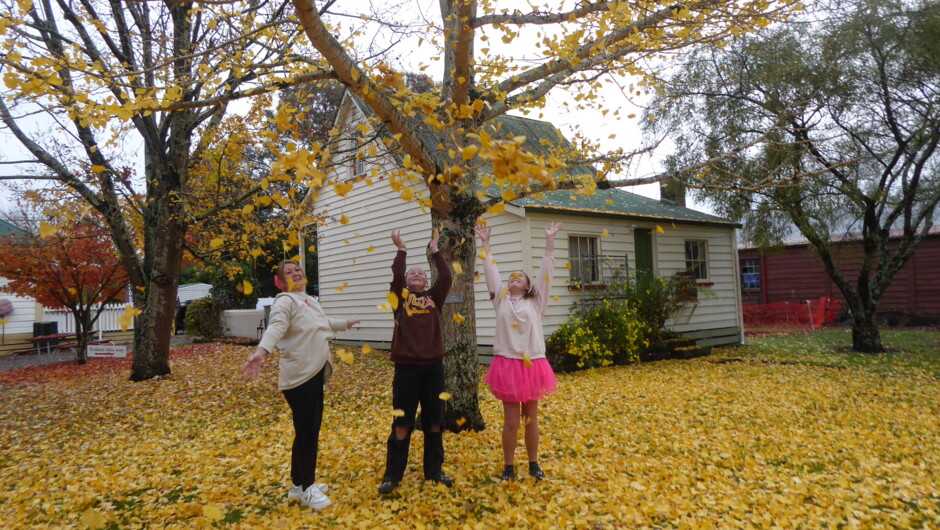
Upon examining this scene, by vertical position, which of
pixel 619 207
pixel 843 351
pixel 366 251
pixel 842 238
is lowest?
pixel 843 351

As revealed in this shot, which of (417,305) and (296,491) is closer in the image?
(296,491)

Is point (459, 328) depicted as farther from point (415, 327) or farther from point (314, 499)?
point (314, 499)

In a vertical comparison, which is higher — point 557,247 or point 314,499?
point 557,247

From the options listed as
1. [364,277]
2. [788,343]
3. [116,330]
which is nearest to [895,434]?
[788,343]

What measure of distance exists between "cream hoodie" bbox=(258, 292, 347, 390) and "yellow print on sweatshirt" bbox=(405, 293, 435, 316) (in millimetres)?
602

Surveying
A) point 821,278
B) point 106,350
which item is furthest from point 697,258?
point 106,350

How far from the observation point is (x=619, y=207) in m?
11.8

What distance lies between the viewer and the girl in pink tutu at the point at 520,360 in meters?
3.85

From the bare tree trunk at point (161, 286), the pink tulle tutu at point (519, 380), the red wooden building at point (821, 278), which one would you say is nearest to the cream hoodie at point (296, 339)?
the pink tulle tutu at point (519, 380)


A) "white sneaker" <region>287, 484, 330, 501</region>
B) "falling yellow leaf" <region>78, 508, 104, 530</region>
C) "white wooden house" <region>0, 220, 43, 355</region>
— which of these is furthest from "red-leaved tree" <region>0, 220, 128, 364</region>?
"white sneaker" <region>287, 484, 330, 501</region>

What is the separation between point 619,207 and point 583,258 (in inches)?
72.4

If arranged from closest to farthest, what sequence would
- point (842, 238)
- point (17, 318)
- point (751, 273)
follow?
point (842, 238) < point (17, 318) < point (751, 273)

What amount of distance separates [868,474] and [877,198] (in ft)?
28.8

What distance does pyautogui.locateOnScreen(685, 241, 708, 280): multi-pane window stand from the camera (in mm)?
13070
